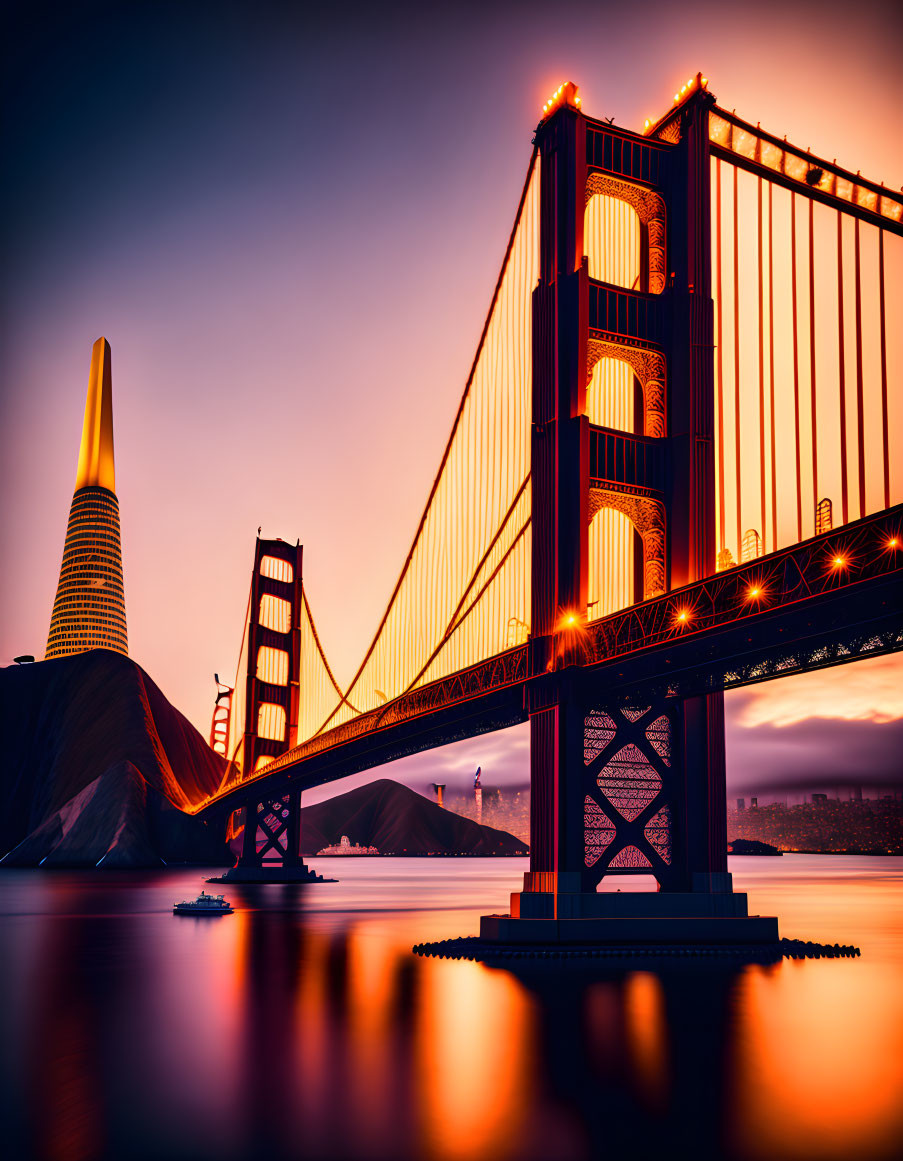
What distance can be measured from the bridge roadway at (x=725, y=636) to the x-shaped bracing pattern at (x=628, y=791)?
89 cm

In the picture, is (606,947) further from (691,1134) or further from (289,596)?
(289,596)

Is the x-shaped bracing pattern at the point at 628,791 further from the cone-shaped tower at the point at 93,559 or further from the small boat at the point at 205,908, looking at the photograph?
the cone-shaped tower at the point at 93,559

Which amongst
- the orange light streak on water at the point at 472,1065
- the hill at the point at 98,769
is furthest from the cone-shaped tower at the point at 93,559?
the orange light streak on water at the point at 472,1065

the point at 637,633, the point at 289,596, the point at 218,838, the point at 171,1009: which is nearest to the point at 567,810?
the point at 637,633

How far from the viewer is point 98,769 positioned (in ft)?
390

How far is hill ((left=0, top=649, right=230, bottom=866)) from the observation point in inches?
4250

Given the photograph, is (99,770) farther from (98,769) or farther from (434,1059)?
(434,1059)

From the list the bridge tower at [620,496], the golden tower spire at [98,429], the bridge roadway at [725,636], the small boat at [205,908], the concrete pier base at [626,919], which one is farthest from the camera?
the golden tower spire at [98,429]

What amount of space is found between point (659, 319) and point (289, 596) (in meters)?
56.8

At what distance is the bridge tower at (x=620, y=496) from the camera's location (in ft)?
93.7

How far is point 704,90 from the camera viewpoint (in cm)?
3222

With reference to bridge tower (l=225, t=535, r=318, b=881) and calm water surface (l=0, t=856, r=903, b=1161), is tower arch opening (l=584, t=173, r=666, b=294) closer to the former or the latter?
calm water surface (l=0, t=856, r=903, b=1161)

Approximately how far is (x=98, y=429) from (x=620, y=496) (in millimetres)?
152435

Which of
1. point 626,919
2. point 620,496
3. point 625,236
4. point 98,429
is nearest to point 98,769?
point 98,429
